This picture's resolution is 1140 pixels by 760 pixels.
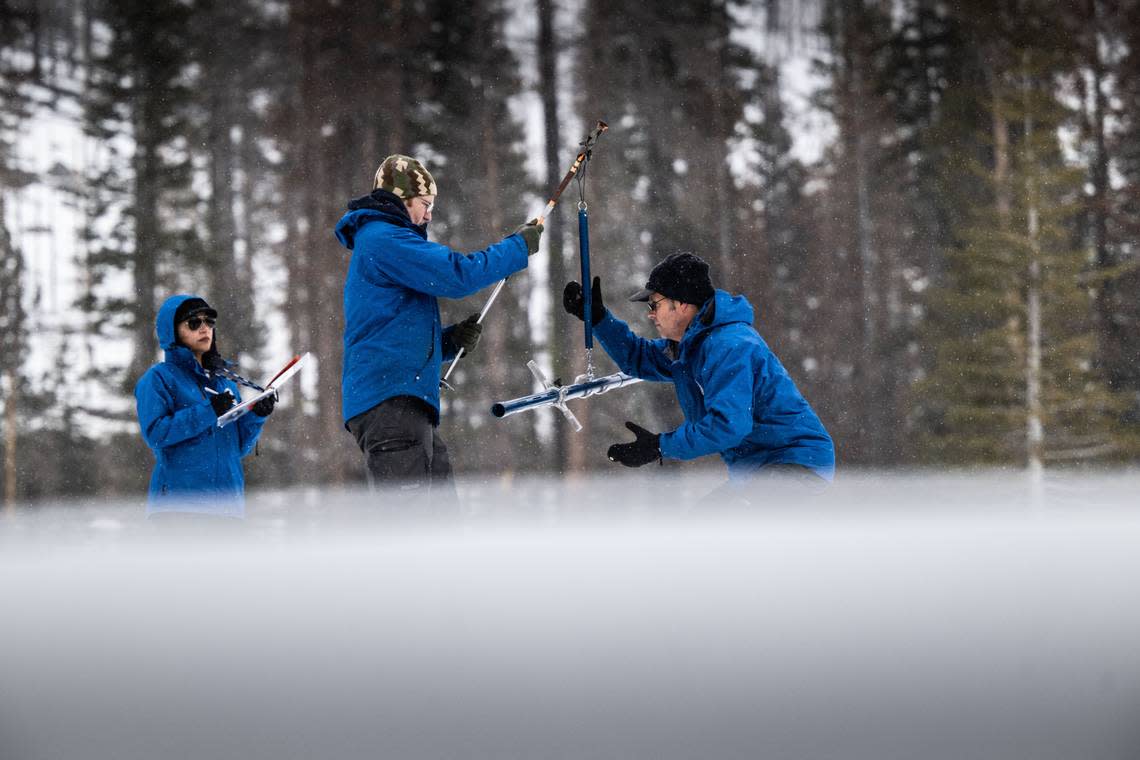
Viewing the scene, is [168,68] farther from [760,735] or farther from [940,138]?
[760,735]

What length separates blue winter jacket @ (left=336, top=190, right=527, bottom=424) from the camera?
3.29 meters

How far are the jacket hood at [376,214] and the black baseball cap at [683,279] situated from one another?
83 centimetres

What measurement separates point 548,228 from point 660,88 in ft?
7.94

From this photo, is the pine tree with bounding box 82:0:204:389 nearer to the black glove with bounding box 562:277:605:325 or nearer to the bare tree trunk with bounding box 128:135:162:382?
the bare tree trunk with bounding box 128:135:162:382

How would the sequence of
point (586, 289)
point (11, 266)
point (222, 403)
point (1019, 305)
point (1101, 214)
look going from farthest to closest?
point (1101, 214) → point (1019, 305) → point (11, 266) → point (222, 403) → point (586, 289)

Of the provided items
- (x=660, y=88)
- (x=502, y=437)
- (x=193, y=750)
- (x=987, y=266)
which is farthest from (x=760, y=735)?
(x=987, y=266)

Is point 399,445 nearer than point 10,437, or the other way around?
point 399,445

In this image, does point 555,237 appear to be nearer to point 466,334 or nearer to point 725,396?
point 466,334

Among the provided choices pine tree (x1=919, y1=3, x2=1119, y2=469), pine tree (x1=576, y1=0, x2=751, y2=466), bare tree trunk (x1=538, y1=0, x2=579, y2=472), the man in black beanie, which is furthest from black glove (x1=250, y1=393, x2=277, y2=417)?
pine tree (x1=919, y1=3, x2=1119, y2=469)

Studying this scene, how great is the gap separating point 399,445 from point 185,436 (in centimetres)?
94

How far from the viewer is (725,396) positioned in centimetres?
284

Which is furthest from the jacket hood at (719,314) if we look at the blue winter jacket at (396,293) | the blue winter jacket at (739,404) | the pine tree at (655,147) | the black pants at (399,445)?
the pine tree at (655,147)

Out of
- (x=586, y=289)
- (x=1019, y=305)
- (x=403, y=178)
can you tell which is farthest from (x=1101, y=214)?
(x=403, y=178)

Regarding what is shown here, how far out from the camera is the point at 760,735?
86cm
